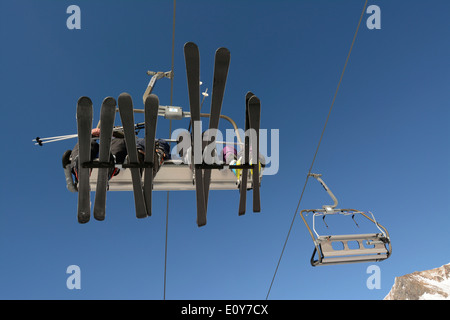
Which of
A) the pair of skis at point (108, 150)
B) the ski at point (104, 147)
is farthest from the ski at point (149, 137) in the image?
the ski at point (104, 147)

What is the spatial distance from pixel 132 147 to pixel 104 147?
211mm

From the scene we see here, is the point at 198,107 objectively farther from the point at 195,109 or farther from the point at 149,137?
the point at 149,137

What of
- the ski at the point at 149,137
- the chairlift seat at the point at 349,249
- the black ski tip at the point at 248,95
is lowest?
the chairlift seat at the point at 349,249

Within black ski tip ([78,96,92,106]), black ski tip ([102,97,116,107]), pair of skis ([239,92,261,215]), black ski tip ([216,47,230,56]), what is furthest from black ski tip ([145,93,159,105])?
pair of skis ([239,92,261,215])

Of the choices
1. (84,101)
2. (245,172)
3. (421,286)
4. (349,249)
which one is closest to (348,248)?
(349,249)

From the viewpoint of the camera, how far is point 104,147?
1.97 meters

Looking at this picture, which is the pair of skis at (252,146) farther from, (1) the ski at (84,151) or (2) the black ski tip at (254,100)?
(1) the ski at (84,151)

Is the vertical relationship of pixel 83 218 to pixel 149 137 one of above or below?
below

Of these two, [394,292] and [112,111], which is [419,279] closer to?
[394,292]

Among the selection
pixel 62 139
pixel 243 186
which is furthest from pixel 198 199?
pixel 62 139

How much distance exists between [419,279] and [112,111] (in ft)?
311

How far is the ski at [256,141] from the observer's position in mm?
2119

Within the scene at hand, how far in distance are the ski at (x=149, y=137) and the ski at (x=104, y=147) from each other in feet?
0.83

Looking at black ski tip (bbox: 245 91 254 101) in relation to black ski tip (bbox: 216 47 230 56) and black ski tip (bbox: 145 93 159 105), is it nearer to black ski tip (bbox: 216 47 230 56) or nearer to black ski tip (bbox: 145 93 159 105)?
black ski tip (bbox: 216 47 230 56)
